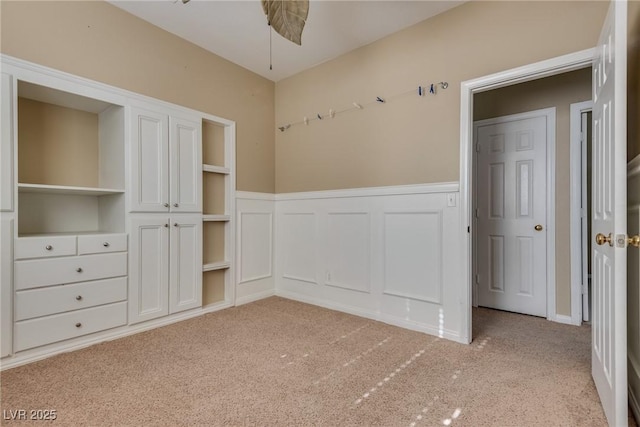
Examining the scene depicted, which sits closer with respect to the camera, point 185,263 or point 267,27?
point 267,27

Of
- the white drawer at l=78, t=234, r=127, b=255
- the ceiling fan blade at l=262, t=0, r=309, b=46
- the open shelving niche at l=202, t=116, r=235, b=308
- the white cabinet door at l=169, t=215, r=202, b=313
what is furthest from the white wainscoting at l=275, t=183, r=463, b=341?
the white drawer at l=78, t=234, r=127, b=255

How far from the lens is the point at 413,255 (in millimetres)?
2754

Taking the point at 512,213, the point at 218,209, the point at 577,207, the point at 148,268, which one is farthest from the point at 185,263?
the point at 577,207

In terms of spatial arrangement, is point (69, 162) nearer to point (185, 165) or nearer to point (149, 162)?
point (149, 162)

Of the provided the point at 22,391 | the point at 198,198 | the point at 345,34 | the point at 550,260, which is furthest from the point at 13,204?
the point at 550,260

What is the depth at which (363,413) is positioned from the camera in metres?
1.55

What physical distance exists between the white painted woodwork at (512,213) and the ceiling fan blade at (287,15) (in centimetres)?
242

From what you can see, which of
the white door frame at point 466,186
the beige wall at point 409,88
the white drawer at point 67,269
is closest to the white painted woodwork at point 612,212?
the beige wall at point 409,88

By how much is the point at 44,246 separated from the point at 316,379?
6.49 feet

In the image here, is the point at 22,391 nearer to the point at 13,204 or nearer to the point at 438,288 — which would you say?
the point at 13,204

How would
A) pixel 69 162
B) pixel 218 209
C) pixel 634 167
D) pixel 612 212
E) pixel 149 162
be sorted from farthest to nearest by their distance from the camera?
pixel 218 209, pixel 149 162, pixel 69 162, pixel 634 167, pixel 612 212

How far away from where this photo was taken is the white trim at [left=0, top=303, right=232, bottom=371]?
6.68 feet

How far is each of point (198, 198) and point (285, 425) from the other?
2.19 metres

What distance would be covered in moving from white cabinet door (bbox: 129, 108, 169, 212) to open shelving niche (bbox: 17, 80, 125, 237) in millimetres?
88
